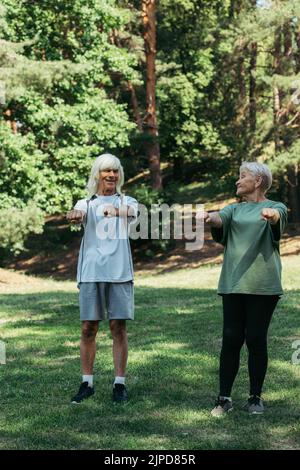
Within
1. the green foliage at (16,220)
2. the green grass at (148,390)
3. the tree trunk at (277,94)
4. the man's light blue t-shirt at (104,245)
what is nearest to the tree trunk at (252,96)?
the tree trunk at (277,94)

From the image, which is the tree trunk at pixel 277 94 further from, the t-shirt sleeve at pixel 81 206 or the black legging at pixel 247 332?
the black legging at pixel 247 332

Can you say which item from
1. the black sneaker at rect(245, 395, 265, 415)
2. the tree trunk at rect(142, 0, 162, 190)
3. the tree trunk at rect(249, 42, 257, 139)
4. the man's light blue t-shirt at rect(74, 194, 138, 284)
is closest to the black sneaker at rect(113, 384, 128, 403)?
the man's light blue t-shirt at rect(74, 194, 138, 284)

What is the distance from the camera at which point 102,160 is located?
590 cm

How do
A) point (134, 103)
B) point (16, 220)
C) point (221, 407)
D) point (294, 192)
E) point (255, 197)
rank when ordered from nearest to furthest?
point (221, 407)
point (255, 197)
point (16, 220)
point (294, 192)
point (134, 103)

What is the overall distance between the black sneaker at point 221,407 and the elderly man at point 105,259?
0.80 meters

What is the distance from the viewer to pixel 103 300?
5898 mm

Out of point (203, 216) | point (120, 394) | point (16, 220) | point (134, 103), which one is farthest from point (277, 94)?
point (203, 216)

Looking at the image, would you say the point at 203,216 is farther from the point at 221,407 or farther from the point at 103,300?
the point at 221,407

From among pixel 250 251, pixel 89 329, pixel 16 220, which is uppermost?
pixel 250 251

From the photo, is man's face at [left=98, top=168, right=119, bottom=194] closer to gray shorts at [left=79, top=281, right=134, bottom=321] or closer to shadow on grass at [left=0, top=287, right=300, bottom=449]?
gray shorts at [left=79, top=281, right=134, bottom=321]

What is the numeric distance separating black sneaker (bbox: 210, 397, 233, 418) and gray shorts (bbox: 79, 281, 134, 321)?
96cm

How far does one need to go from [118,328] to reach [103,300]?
274 mm

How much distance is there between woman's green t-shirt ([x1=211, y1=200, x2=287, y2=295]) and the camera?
5465 mm

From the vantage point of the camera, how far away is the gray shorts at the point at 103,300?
5.86 m
